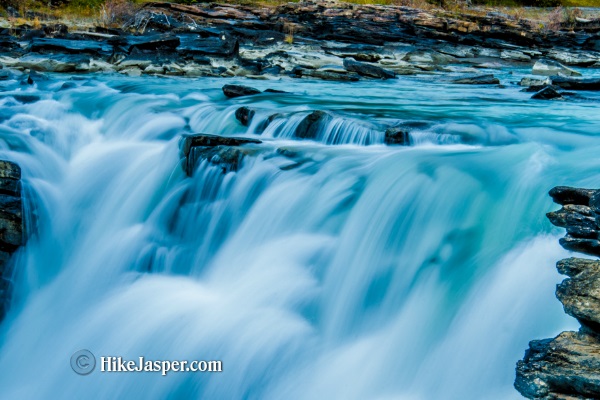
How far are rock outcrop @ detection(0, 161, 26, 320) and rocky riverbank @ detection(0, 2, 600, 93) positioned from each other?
321 inches

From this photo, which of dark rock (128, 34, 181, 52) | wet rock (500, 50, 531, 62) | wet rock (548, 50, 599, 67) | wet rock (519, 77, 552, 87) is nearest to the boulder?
wet rock (519, 77, 552, 87)

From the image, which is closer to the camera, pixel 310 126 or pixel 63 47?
pixel 310 126

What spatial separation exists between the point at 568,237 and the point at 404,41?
19.6 m

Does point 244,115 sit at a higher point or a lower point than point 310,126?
lower

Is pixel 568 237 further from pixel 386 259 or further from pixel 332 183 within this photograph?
pixel 332 183

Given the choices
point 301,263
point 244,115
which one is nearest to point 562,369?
point 301,263

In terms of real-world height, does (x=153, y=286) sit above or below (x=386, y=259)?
below

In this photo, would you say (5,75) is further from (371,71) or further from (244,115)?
(371,71)

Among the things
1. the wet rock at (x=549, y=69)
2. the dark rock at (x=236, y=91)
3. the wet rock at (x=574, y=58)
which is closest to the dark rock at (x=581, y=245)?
the dark rock at (x=236, y=91)

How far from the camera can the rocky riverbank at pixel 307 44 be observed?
15.9 metres

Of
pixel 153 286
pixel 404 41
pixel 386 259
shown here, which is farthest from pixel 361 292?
pixel 404 41

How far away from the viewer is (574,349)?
145 inches

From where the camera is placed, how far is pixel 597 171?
21.0ft

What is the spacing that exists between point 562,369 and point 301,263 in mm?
2592
